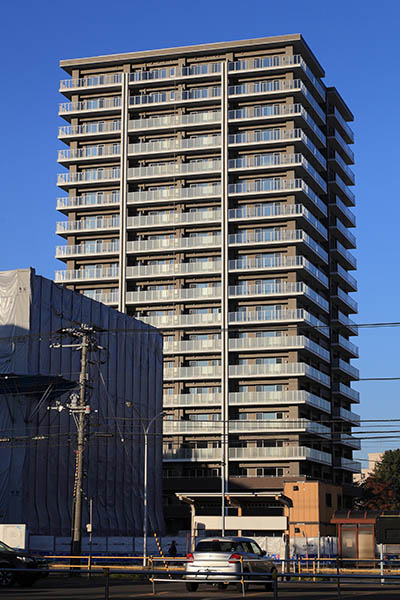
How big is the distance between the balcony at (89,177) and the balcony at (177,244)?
833 centimetres

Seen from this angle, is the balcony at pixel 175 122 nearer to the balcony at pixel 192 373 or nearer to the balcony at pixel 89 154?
the balcony at pixel 89 154

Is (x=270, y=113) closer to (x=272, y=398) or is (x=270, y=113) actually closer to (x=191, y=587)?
(x=272, y=398)

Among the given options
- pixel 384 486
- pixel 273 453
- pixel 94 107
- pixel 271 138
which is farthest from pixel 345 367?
pixel 94 107

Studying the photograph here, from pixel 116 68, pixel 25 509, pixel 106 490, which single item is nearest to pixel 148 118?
pixel 116 68

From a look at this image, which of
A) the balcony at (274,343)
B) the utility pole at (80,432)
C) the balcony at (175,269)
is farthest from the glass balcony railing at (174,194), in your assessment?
the utility pole at (80,432)

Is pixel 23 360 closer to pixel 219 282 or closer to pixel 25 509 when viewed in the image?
pixel 25 509

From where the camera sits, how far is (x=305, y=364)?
95.6m

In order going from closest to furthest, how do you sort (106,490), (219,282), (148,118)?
(106,490), (219,282), (148,118)

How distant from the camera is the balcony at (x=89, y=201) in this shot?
105875 mm

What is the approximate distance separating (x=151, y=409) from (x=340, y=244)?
130 feet

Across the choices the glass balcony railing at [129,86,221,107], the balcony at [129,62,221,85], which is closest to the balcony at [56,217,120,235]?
the glass balcony railing at [129,86,221,107]

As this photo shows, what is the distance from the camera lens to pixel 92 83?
359ft

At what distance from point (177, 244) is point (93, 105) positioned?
779 inches

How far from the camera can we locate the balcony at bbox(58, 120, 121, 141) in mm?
107625
